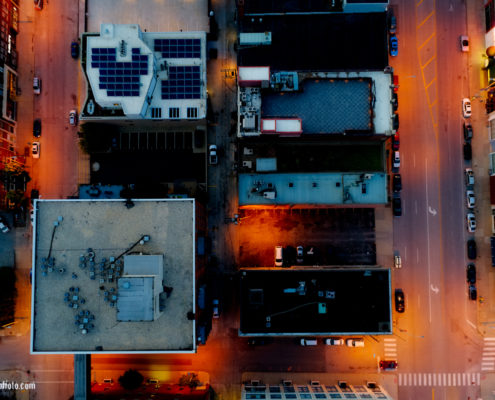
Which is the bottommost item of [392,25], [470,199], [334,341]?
[334,341]

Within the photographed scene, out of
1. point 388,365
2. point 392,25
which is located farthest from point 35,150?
point 388,365

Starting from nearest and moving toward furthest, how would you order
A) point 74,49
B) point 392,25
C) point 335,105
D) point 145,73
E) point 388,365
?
point 145,73 → point 335,105 → point 388,365 → point 392,25 → point 74,49

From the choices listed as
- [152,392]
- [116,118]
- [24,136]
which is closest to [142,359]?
[152,392]

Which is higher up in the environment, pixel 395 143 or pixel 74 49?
pixel 74 49

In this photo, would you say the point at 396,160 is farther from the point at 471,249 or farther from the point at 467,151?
the point at 471,249

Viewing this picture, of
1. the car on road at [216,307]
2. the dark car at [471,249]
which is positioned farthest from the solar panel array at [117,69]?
the dark car at [471,249]

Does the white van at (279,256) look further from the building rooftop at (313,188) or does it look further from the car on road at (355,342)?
the car on road at (355,342)
